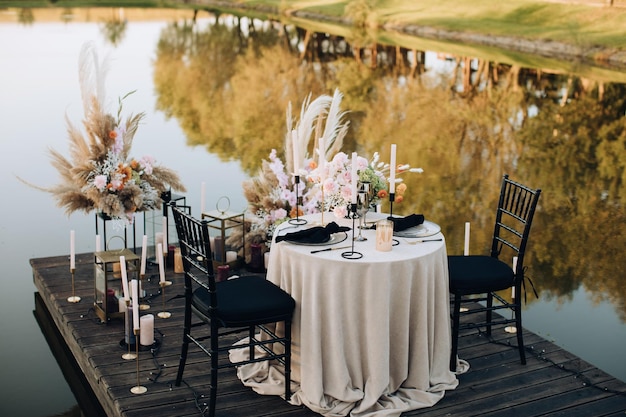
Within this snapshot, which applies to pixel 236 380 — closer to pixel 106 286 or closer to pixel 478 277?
pixel 106 286

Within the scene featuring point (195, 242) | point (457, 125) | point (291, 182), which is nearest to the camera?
point (195, 242)

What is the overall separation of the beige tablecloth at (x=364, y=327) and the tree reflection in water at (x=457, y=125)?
2579mm

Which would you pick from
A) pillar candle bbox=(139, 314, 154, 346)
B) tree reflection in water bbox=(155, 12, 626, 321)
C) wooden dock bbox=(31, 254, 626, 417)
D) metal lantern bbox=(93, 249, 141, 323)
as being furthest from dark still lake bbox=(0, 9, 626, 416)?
pillar candle bbox=(139, 314, 154, 346)

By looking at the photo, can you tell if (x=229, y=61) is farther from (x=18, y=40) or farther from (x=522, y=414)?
(x=522, y=414)

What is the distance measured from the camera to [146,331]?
5.98 meters

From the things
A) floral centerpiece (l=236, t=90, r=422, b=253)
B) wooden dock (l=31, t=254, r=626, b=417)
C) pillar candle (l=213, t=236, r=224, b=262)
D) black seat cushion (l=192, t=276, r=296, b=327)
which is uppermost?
floral centerpiece (l=236, t=90, r=422, b=253)

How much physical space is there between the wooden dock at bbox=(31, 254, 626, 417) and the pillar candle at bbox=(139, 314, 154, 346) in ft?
0.29

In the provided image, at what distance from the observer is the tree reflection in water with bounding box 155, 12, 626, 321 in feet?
31.3

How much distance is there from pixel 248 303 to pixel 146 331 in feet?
3.78

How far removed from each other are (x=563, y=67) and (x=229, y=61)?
28.7ft

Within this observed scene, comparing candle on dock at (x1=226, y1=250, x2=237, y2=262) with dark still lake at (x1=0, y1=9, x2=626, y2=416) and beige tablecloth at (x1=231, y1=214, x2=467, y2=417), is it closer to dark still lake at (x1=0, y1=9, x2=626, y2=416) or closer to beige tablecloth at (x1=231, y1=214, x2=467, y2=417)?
dark still lake at (x1=0, y1=9, x2=626, y2=416)

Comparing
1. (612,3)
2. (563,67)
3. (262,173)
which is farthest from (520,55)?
(262,173)

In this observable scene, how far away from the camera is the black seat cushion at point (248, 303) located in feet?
16.6

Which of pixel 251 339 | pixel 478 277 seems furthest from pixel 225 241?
pixel 478 277
